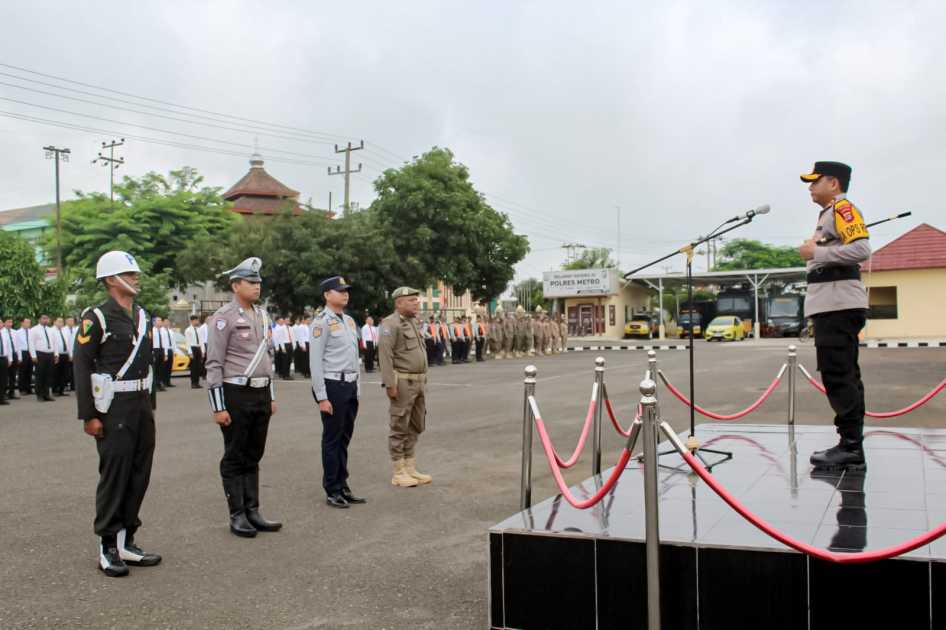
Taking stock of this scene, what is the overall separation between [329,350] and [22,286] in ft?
91.6

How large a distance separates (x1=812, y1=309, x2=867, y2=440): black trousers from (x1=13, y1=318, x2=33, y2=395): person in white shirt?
17.8 m

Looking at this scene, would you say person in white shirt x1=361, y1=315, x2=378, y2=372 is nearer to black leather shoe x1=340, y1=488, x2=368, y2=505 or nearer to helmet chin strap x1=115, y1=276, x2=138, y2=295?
black leather shoe x1=340, y1=488, x2=368, y2=505

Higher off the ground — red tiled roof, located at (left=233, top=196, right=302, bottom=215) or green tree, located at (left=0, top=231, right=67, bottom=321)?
red tiled roof, located at (left=233, top=196, right=302, bottom=215)

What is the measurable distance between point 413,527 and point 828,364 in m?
3.25

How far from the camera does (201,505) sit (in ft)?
23.0

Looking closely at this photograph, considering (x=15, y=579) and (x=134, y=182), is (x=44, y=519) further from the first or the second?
(x=134, y=182)

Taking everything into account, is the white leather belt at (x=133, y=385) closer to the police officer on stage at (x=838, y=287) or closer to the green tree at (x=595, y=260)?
the police officer on stage at (x=838, y=287)

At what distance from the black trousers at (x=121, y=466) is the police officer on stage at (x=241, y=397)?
69 centimetres

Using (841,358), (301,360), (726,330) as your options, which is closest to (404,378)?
(841,358)

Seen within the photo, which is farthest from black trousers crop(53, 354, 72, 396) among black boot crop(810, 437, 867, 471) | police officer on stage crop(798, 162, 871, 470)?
police officer on stage crop(798, 162, 871, 470)

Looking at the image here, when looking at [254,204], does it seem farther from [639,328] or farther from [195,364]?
[195,364]

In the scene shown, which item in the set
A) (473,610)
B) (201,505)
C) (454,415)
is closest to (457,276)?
(454,415)

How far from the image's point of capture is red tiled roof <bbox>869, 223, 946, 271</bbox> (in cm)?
3447

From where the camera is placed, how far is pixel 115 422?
5312mm
